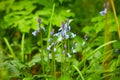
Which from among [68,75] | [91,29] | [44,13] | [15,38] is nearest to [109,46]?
[68,75]

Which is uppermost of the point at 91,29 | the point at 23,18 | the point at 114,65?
the point at 23,18

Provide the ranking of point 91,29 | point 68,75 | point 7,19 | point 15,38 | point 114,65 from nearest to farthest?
point 68,75 → point 114,65 → point 91,29 → point 7,19 → point 15,38

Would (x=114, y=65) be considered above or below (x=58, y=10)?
below

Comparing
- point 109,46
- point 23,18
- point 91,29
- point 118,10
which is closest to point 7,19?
point 23,18

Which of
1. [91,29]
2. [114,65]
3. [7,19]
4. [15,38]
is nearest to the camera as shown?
[114,65]

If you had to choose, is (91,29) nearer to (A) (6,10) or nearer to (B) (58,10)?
(B) (58,10)

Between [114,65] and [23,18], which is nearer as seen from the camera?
[114,65]

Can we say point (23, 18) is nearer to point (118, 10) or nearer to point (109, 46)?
point (118, 10)
